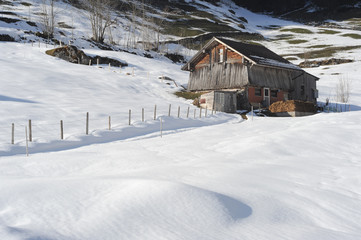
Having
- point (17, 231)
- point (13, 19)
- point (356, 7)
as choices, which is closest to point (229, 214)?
point (17, 231)

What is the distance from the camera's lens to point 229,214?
469 centimetres

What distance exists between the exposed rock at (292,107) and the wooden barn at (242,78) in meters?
3.27

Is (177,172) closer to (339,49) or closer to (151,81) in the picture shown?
(151,81)

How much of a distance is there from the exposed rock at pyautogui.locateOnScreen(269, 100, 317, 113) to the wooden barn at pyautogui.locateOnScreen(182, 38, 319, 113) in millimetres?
3273

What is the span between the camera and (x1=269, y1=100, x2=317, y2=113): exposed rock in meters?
29.3

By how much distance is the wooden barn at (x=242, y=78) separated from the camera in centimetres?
3206

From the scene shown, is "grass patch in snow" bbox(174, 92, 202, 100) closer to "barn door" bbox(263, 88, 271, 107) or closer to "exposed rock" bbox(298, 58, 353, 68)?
"barn door" bbox(263, 88, 271, 107)

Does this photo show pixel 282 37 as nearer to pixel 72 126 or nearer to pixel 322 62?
pixel 322 62

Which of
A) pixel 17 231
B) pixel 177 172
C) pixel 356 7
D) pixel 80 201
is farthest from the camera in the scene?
pixel 356 7

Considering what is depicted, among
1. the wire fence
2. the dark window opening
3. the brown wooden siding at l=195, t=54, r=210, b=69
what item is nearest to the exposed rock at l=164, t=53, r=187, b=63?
the brown wooden siding at l=195, t=54, r=210, b=69

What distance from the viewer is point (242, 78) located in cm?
3328

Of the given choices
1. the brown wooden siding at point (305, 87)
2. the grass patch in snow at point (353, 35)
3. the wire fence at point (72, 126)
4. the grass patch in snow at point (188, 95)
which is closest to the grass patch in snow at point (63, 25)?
the grass patch in snow at point (188, 95)

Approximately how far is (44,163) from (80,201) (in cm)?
595

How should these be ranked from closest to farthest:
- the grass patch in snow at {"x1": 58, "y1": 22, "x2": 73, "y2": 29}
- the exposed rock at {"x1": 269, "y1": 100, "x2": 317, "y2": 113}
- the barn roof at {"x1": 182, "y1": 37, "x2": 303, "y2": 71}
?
the exposed rock at {"x1": 269, "y1": 100, "x2": 317, "y2": 113} < the barn roof at {"x1": 182, "y1": 37, "x2": 303, "y2": 71} < the grass patch in snow at {"x1": 58, "y1": 22, "x2": 73, "y2": 29}
